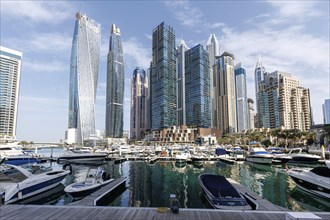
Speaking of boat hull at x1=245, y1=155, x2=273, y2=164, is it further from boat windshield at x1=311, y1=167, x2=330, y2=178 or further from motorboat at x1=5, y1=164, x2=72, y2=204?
motorboat at x1=5, y1=164, x2=72, y2=204

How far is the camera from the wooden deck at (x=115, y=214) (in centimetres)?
1170

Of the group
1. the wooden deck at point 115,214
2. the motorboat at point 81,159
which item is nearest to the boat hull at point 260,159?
the wooden deck at point 115,214

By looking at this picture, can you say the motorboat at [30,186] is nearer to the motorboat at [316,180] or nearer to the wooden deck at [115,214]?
the wooden deck at [115,214]

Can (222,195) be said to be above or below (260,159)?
above

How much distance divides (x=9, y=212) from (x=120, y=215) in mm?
6672

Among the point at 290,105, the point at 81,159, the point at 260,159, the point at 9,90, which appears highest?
the point at 9,90

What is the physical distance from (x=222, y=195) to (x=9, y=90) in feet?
658

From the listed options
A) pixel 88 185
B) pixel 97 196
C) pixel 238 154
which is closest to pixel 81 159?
pixel 88 185

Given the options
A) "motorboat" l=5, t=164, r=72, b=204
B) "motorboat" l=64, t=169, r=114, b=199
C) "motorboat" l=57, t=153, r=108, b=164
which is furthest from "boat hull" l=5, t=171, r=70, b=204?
"motorboat" l=57, t=153, r=108, b=164

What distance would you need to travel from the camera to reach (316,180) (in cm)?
2306

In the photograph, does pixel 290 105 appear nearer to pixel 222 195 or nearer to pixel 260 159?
pixel 260 159

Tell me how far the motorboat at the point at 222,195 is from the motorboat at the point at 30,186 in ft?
59.7

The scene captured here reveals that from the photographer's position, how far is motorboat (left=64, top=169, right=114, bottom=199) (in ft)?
71.8

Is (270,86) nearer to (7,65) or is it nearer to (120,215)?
(120,215)
